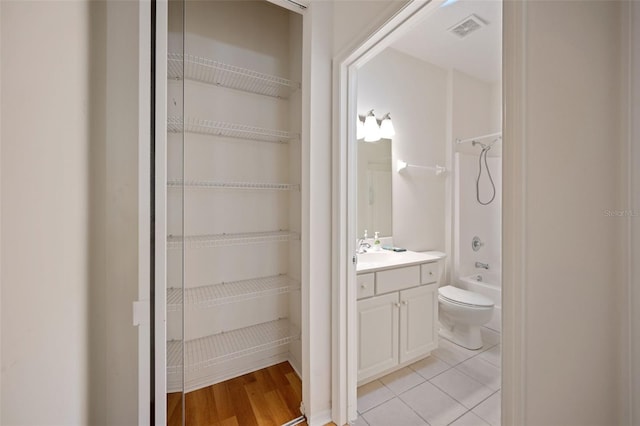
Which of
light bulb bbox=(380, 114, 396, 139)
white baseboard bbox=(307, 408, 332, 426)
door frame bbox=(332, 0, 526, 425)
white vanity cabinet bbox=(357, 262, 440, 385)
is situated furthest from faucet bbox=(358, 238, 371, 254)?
white baseboard bbox=(307, 408, 332, 426)

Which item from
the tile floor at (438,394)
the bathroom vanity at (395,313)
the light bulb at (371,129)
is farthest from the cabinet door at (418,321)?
the light bulb at (371,129)

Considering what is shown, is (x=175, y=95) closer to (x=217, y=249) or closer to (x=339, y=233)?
(x=339, y=233)

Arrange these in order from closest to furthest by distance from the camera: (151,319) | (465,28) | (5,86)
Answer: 1. (5,86)
2. (151,319)
3. (465,28)

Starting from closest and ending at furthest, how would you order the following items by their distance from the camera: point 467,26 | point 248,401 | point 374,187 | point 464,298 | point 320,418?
point 320,418 < point 248,401 < point 467,26 < point 464,298 < point 374,187

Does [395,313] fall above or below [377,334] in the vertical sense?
above

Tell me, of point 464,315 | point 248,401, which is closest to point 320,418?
point 248,401

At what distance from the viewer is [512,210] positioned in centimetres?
65

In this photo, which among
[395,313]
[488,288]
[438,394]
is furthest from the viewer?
[488,288]

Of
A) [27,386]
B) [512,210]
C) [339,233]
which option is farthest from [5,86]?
[339,233]

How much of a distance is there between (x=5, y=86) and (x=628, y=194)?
1051mm

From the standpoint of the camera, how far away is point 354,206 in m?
1.40

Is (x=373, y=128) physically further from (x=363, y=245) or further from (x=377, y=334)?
(x=377, y=334)

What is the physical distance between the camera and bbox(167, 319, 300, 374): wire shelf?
4.98ft

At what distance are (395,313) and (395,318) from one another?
38 millimetres
